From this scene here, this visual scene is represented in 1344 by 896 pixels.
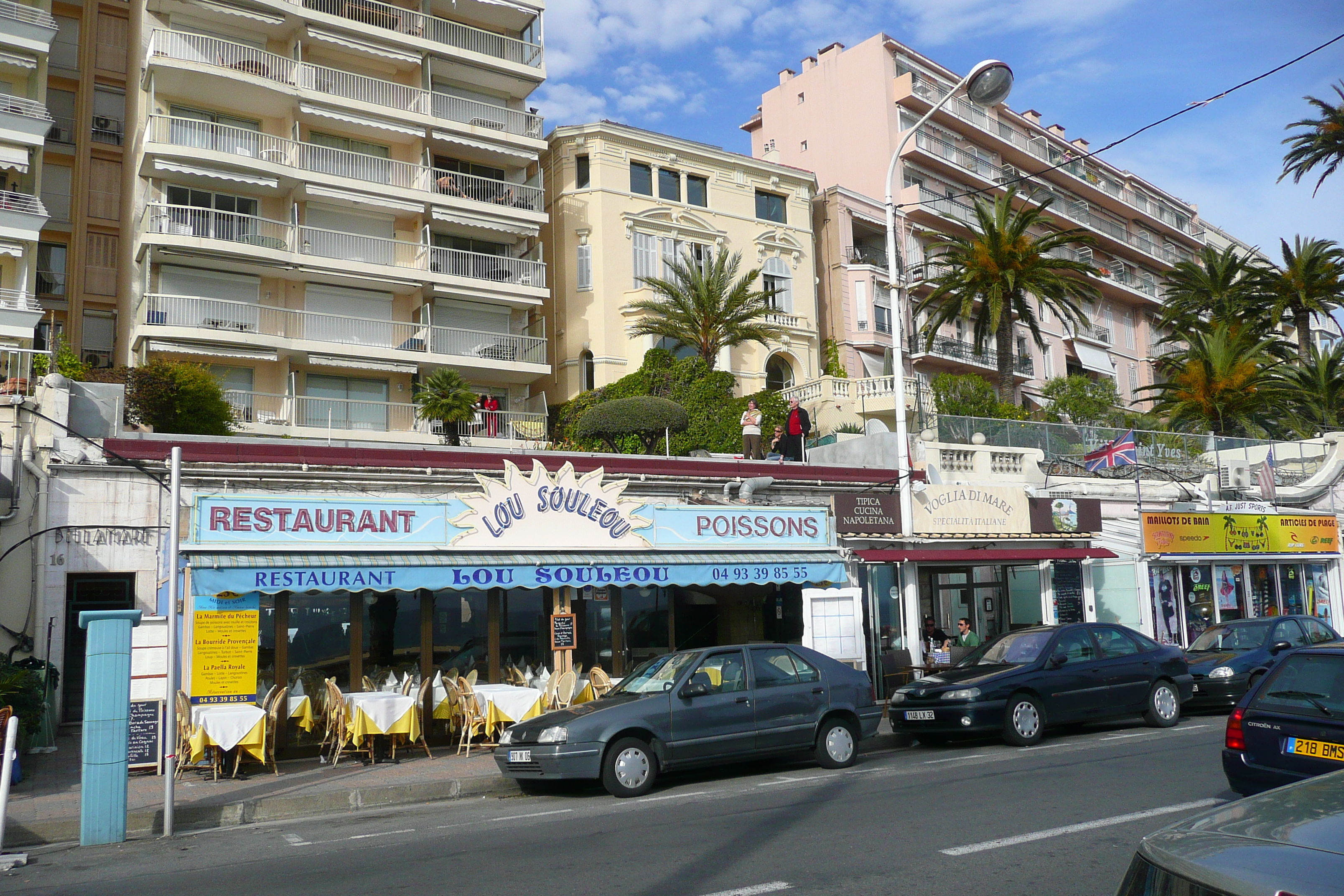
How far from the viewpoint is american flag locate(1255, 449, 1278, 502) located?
1167 inches

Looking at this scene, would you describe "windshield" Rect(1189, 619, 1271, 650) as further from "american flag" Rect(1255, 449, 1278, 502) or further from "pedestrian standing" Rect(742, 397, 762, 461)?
"american flag" Rect(1255, 449, 1278, 502)

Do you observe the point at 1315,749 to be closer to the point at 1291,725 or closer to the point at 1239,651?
the point at 1291,725

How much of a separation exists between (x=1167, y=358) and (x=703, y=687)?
3872cm

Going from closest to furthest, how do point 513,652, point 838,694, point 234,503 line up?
1. point 838,694
2. point 234,503
3. point 513,652

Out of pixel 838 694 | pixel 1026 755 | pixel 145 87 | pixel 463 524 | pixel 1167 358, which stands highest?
pixel 145 87

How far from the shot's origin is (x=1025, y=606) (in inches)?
864

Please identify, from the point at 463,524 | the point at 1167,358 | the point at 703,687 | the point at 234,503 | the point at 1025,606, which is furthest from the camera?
the point at 1167,358

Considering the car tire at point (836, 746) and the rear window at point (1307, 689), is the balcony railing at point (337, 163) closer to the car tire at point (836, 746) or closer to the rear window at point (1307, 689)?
the car tire at point (836, 746)

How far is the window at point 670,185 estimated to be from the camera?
1540 inches

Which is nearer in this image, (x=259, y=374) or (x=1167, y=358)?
(x=259, y=374)

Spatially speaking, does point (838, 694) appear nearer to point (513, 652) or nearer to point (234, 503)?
point (513, 652)

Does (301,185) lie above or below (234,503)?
above

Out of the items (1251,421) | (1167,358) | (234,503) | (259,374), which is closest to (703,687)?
(234,503)

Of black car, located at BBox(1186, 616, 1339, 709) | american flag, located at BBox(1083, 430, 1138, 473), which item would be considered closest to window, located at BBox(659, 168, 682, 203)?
american flag, located at BBox(1083, 430, 1138, 473)
